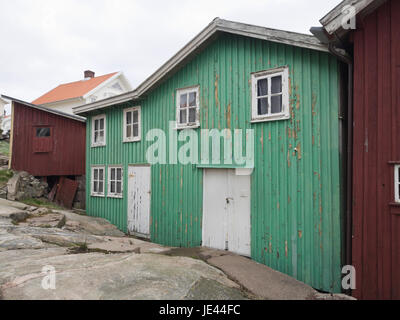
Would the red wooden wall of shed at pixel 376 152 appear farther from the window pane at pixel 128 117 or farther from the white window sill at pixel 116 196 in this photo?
the white window sill at pixel 116 196

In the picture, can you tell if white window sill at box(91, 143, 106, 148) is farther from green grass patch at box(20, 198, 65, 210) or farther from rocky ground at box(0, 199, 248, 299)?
rocky ground at box(0, 199, 248, 299)

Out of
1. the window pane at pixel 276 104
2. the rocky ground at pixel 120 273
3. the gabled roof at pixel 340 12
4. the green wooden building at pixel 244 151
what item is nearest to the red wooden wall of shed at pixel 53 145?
the green wooden building at pixel 244 151

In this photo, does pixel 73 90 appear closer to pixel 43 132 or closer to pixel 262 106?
pixel 43 132

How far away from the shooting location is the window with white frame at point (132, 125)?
9.77 meters

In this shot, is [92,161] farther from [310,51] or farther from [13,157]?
[310,51]

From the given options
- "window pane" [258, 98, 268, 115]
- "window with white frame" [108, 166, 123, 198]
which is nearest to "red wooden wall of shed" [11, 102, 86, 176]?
"window with white frame" [108, 166, 123, 198]

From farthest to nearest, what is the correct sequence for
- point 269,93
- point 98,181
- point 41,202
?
1. point 41,202
2. point 98,181
3. point 269,93

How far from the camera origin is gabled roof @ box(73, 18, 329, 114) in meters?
5.87

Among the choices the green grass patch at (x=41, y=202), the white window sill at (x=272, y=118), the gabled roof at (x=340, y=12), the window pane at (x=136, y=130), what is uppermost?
the gabled roof at (x=340, y=12)

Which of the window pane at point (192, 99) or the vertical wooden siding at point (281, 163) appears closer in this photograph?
the vertical wooden siding at point (281, 163)

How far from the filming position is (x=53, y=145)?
14.1 m

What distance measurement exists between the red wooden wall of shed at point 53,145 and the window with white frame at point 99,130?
10.4 ft

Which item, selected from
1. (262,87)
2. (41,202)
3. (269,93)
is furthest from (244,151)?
(41,202)

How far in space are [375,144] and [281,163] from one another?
1.89 metres
